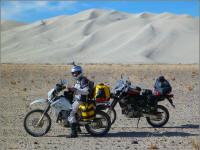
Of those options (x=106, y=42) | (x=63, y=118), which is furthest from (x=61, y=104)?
(x=106, y=42)

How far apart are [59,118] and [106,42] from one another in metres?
112

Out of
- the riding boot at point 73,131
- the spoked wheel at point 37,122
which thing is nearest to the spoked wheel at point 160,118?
the riding boot at point 73,131

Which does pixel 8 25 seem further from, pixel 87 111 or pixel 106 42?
pixel 87 111

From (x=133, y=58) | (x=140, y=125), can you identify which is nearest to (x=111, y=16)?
(x=133, y=58)

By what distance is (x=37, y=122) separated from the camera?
7.94 metres

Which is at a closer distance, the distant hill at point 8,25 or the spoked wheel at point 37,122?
the spoked wheel at point 37,122

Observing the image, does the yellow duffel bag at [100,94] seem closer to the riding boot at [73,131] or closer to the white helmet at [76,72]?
the white helmet at [76,72]

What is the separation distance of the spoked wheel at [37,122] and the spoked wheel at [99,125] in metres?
0.99

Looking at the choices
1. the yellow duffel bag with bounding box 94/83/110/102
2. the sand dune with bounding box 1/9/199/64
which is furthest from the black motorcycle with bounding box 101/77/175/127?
the sand dune with bounding box 1/9/199/64

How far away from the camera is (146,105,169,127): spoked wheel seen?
8898 millimetres

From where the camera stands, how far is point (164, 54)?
342 ft

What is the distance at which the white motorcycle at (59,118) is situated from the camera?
7.87m

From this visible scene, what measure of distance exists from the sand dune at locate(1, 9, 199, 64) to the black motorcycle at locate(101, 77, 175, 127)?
258 feet

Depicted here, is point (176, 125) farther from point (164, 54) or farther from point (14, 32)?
point (14, 32)
